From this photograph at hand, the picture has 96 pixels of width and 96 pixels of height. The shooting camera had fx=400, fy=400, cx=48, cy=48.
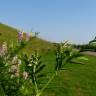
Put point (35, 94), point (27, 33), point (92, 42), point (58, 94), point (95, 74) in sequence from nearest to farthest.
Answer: point (92, 42)
point (35, 94)
point (27, 33)
point (58, 94)
point (95, 74)

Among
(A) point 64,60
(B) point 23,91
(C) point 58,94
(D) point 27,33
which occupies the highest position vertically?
(D) point 27,33

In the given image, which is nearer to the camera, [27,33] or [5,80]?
[5,80]

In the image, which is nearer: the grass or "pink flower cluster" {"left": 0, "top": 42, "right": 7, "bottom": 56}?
"pink flower cluster" {"left": 0, "top": 42, "right": 7, "bottom": 56}

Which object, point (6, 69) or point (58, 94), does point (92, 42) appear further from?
point (58, 94)

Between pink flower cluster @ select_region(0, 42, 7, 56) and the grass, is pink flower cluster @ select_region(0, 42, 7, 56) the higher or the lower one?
the higher one

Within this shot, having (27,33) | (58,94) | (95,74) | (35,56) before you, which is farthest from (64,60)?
(95,74)

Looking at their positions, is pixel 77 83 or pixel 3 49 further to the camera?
pixel 77 83

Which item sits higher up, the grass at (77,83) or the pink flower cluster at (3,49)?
the pink flower cluster at (3,49)

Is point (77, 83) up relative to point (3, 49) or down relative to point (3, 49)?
down

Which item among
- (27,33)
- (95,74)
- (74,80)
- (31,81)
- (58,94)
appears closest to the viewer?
(31,81)

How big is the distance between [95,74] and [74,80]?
103 inches

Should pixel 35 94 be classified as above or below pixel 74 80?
above

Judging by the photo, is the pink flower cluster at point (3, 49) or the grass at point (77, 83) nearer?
the pink flower cluster at point (3, 49)

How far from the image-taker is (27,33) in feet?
12.6
